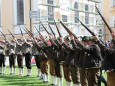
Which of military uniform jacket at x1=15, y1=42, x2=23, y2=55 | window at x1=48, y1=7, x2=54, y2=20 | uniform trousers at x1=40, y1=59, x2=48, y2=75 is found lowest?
uniform trousers at x1=40, y1=59, x2=48, y2=75

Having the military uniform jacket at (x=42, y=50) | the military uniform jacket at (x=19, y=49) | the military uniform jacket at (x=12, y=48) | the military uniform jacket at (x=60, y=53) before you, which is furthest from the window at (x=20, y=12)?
the military uniform jacket at (x=60, y=53)

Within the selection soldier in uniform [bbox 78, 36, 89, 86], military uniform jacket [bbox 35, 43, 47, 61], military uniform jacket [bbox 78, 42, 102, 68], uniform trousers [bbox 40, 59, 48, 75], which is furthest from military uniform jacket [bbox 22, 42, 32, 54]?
military uniform jacket [bbox 78, 42, 102, 68]

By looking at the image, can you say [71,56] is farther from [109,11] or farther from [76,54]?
[109,11]

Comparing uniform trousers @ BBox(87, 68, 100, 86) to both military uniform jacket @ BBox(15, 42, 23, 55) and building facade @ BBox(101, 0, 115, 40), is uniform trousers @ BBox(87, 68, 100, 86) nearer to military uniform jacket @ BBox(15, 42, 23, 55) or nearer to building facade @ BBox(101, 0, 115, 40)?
military uniform jacket @ BBox(15, 42, 23, 55)

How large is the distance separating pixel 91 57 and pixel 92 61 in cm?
12

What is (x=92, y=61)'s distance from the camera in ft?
35.5

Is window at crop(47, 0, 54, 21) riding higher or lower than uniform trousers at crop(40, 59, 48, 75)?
higher

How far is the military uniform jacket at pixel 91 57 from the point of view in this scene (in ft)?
34.2

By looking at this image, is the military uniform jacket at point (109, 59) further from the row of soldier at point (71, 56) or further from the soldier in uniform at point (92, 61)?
the soldier in uniform at point (92, 61)

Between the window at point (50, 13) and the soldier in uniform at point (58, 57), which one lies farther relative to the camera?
the window at point (50, 13)

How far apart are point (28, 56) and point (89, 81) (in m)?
7.75

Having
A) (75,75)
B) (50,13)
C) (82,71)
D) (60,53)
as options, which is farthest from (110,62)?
(50,13)

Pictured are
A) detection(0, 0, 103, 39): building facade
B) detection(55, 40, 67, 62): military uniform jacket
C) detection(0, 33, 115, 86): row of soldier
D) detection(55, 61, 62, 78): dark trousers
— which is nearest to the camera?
detection(0, 33, 115, 86): row of soldier

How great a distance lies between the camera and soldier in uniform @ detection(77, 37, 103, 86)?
10.4 meters
